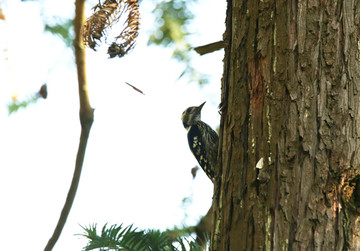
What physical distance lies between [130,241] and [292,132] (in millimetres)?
1114

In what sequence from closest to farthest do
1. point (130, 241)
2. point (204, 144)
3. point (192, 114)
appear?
1. point (130, 241)
2. point (204, 144)
3. point (192, 114)

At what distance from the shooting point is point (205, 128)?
533cm

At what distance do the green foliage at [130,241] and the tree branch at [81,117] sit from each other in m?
0.18

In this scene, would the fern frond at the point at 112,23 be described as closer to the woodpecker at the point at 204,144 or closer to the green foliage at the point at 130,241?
the green foliage at the point at 130,241

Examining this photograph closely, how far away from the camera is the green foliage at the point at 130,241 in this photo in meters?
2.36

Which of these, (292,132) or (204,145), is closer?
(292,132)

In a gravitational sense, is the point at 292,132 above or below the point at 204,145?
below

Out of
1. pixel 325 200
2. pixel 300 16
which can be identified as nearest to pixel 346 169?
pixel 325 200

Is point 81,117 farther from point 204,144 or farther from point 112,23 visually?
point 204,144

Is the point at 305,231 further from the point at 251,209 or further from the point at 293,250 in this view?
the point at 251,209

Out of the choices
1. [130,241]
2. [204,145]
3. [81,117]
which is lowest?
[130,241]

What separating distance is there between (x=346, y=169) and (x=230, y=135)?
52 centimetres

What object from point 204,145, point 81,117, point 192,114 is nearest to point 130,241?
point 81,117

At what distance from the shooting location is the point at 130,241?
2369mm
